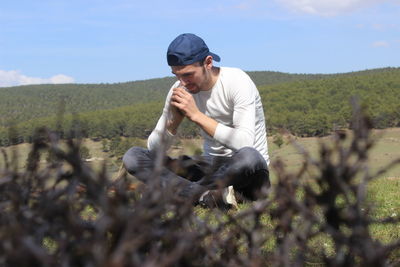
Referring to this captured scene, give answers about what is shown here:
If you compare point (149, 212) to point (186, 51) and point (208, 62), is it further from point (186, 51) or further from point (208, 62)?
point (208, 62)

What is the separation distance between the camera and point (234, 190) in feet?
18.5

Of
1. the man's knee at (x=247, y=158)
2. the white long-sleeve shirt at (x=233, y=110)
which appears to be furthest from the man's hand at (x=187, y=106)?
the man's knee at (x=247, y=158)

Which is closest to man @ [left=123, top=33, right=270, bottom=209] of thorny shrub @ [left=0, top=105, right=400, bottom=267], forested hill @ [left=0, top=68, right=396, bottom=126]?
thorny shrub @ [left=0, top=105, right=400, bottom=267]

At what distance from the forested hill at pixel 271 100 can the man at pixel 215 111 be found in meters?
39.2

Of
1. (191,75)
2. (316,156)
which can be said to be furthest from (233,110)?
(316,156)

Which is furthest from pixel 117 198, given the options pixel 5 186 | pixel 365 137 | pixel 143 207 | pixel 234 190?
pixel 234 190

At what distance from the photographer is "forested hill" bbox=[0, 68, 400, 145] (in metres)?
68.5

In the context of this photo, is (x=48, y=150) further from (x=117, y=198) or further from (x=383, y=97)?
(x=383, y=97)

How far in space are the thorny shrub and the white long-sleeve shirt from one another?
3249 millimetres

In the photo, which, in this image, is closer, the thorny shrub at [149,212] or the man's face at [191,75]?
the thorny shrub at [149,212]

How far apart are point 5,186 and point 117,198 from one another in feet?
1.45

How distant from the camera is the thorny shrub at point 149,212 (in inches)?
47.9

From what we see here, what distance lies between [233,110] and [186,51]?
0.91 metres

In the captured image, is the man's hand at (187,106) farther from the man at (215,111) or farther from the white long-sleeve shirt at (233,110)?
the white long-sleeve shirt at (233,110)
